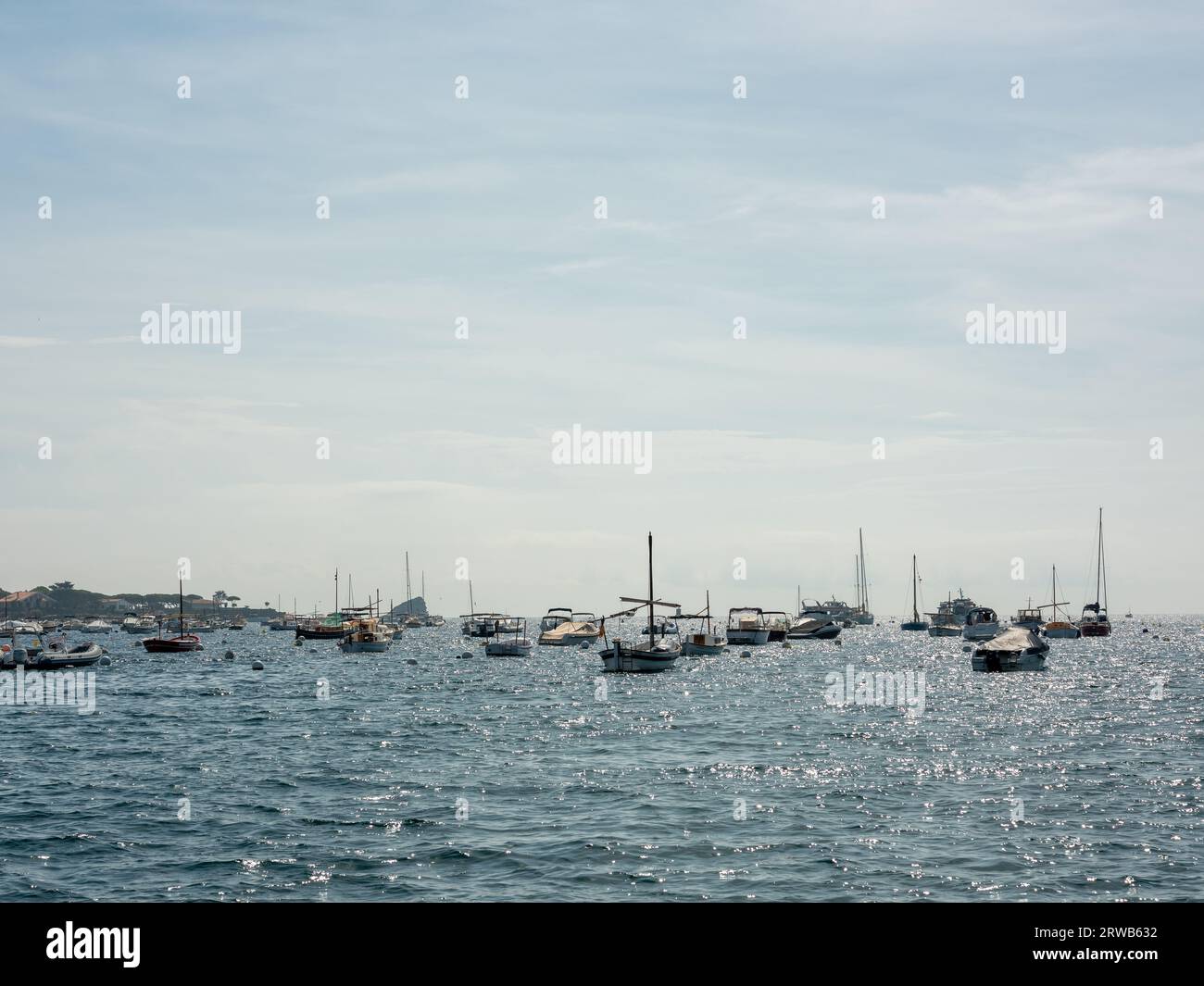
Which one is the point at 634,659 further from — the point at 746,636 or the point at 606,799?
the point at 746,636

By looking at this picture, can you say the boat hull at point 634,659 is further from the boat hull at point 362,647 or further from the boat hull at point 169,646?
the boat hull at point 169,646

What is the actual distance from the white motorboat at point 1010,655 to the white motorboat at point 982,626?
7961 cm

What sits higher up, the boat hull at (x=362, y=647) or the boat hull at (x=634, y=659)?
the boat hull at (x=634, y=659)

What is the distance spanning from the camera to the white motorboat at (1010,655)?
10100cm

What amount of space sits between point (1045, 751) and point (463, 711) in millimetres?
35913

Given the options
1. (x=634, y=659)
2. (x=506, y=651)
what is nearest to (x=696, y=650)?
(x=506, y=651)

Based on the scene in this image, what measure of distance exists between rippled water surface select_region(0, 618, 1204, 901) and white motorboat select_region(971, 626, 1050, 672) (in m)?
22.2

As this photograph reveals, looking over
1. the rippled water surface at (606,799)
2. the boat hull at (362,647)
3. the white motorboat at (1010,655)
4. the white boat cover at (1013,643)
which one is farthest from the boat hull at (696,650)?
the rippled water surface at (606,799)
